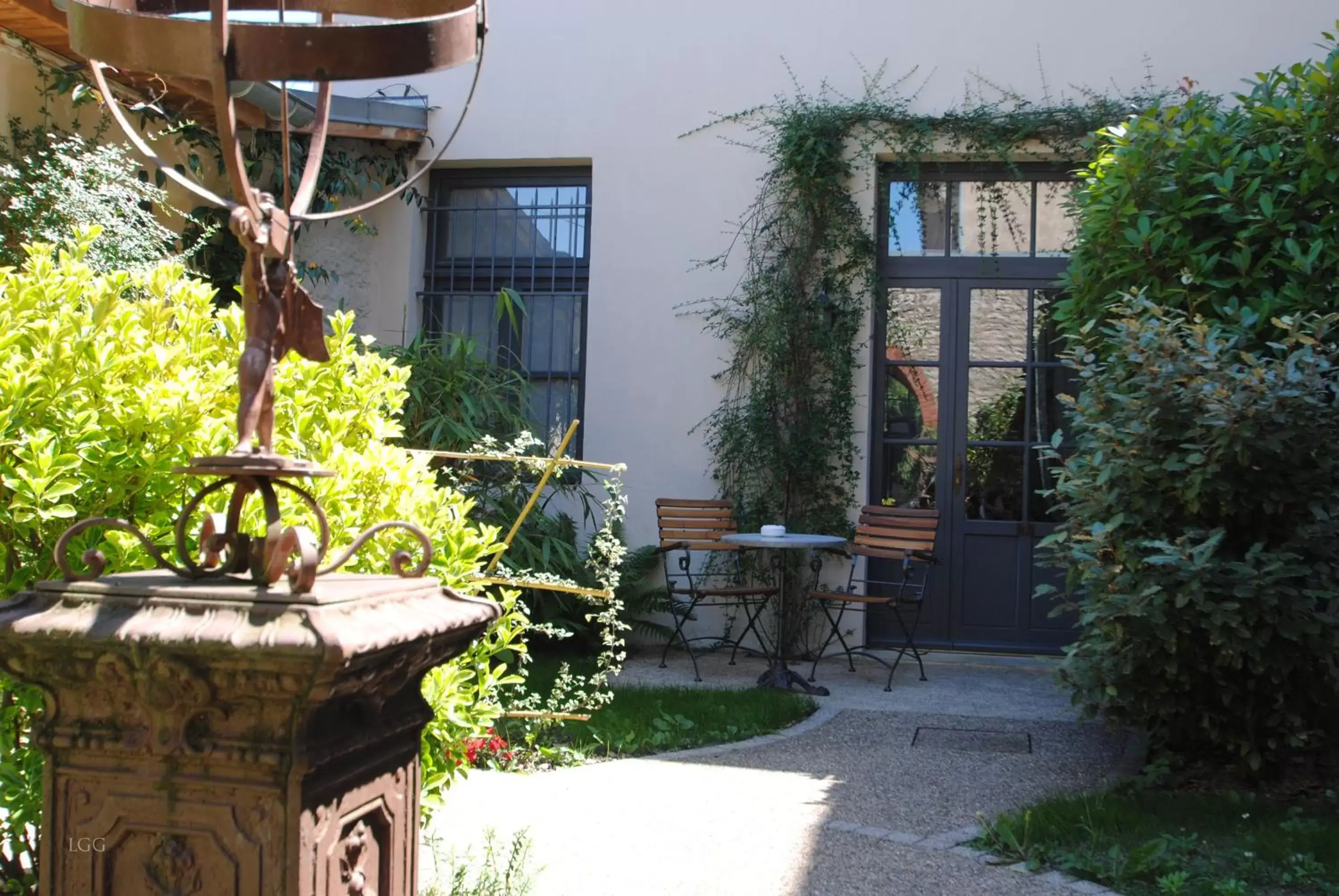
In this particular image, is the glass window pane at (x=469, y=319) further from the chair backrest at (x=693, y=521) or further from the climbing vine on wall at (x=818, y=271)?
the chair backrest at (x=693, y=521)

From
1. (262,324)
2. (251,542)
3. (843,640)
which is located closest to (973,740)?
(843,640)

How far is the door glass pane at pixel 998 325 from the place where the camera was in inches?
308

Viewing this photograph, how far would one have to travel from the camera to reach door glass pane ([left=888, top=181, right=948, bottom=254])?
8.02m

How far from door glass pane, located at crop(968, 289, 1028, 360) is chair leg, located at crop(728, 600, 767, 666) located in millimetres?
2118

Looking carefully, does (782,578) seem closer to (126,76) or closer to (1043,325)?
(1043,325)

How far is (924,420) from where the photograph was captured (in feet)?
26.0

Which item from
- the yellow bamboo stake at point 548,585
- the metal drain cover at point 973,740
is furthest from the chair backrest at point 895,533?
the yellow bamboo stake at point 548,585

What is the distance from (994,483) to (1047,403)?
0.60m

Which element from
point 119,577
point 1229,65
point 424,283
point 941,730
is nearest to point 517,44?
point 424,283

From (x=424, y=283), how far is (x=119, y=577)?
7.08 metres

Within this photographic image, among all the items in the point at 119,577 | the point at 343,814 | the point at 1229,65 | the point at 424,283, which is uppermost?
the point at 1229,65

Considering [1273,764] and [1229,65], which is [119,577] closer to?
[1273,764]

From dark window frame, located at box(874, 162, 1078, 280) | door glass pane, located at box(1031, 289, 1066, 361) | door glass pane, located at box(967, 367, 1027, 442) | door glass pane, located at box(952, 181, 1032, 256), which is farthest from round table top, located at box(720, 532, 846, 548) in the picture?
door glass pane, located at box(952, 181, 1032, 256)

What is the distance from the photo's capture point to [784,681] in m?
6.54
